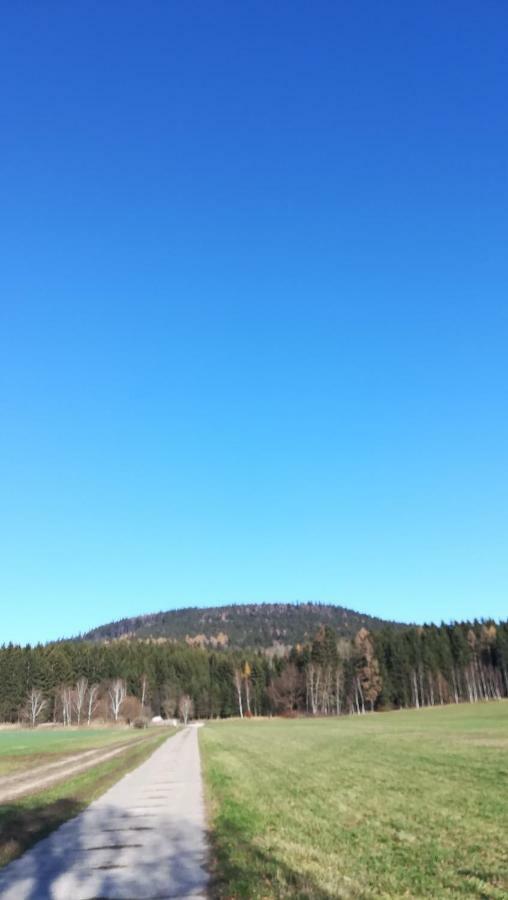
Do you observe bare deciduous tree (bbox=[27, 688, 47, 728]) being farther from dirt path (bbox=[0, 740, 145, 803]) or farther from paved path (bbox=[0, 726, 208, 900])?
paved path (bbox=[0, 726, 208, 900])

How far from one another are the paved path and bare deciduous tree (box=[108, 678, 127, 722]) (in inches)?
4472

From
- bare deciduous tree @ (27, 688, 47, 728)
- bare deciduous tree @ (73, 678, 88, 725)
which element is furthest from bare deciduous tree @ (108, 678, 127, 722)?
bare deciduous tree @ (27, 688, 47, 728)

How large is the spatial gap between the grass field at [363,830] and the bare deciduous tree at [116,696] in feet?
352

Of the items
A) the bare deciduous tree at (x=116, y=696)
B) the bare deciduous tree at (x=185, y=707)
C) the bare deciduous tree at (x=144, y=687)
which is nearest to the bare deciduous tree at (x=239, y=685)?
the bare deciduous tree at (x=185, y=707)

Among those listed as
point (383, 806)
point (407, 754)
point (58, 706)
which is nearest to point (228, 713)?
point (58, 706)

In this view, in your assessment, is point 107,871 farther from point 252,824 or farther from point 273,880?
point 252,824

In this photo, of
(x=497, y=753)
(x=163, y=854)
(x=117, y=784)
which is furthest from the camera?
(x=497, y=753)

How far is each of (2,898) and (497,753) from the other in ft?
80.9

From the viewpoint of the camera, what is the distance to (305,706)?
131000 millimetres

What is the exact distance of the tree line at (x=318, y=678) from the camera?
121 meters

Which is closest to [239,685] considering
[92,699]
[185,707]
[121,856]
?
[185,707]

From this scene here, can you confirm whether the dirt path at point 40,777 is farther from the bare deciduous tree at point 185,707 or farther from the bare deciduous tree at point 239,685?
the bare deciduous tree at point 239,685

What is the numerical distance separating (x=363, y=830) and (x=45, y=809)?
9.16 metres

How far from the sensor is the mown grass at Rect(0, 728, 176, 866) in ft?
41.9
